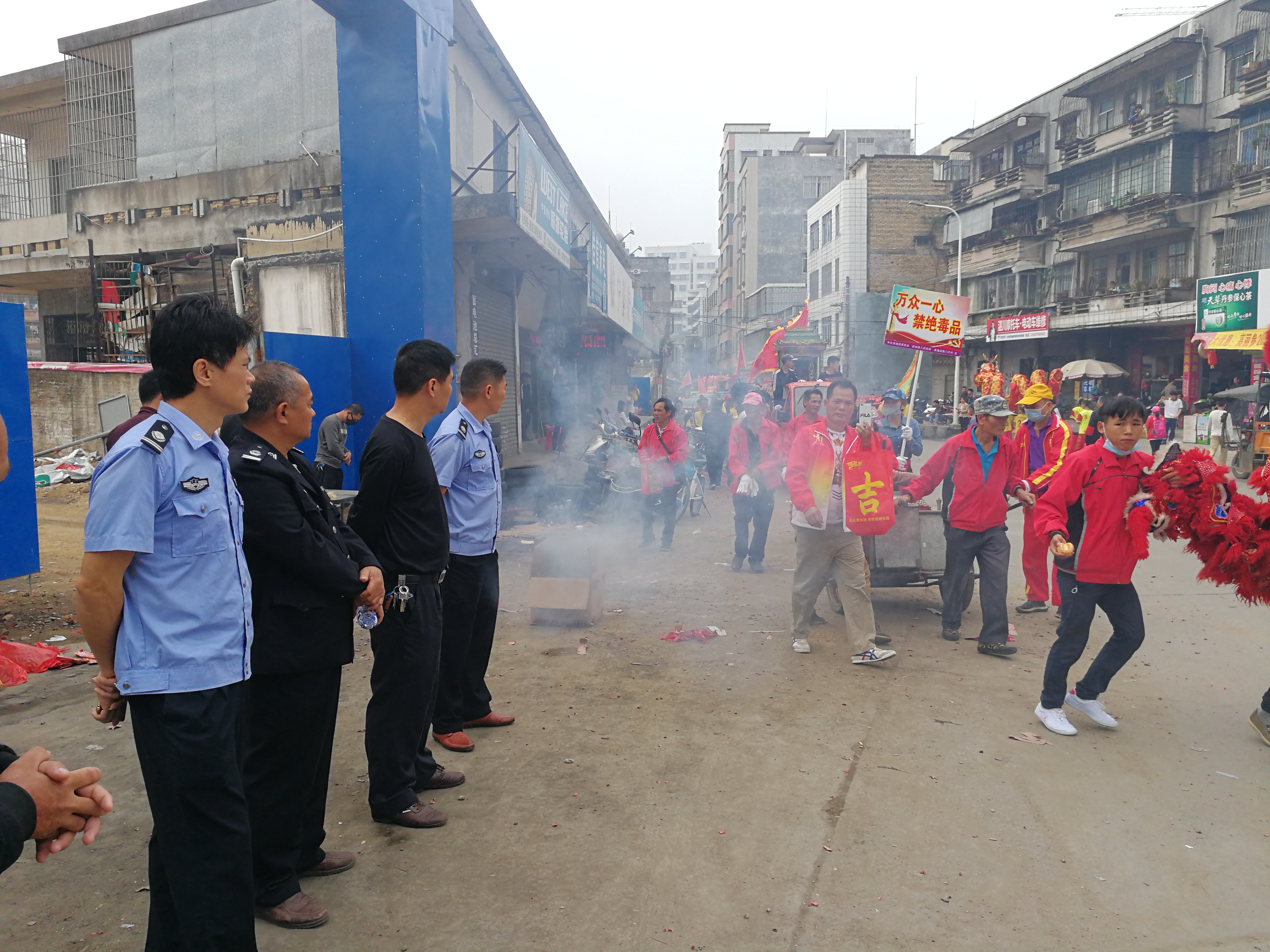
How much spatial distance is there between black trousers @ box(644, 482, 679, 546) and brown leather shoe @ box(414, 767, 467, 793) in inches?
226

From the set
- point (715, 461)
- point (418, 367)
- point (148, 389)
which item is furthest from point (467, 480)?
point (715, 461)

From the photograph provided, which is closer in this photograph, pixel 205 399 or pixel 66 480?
pixel 205 399

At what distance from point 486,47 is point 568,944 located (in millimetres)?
13139

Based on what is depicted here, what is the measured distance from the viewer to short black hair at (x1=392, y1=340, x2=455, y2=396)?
348cm

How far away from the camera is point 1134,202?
27.5 meters

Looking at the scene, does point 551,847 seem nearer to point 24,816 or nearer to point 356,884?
point 356,884

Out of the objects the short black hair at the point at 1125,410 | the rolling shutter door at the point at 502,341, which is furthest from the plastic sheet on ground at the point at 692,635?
the rolling shutter door at the point at 502,341

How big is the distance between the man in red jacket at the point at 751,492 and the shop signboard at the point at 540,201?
4514mm

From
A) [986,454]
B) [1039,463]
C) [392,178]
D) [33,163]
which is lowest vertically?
[1039,463]

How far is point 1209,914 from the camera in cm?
289

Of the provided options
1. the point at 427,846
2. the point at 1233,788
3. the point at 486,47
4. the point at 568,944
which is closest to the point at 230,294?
the point at 486,47

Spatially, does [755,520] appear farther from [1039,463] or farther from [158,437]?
[158,437]

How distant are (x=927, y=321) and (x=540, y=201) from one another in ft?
19.2

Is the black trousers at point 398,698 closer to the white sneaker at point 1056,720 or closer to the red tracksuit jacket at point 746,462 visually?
the white sneaker at point 1056,720
